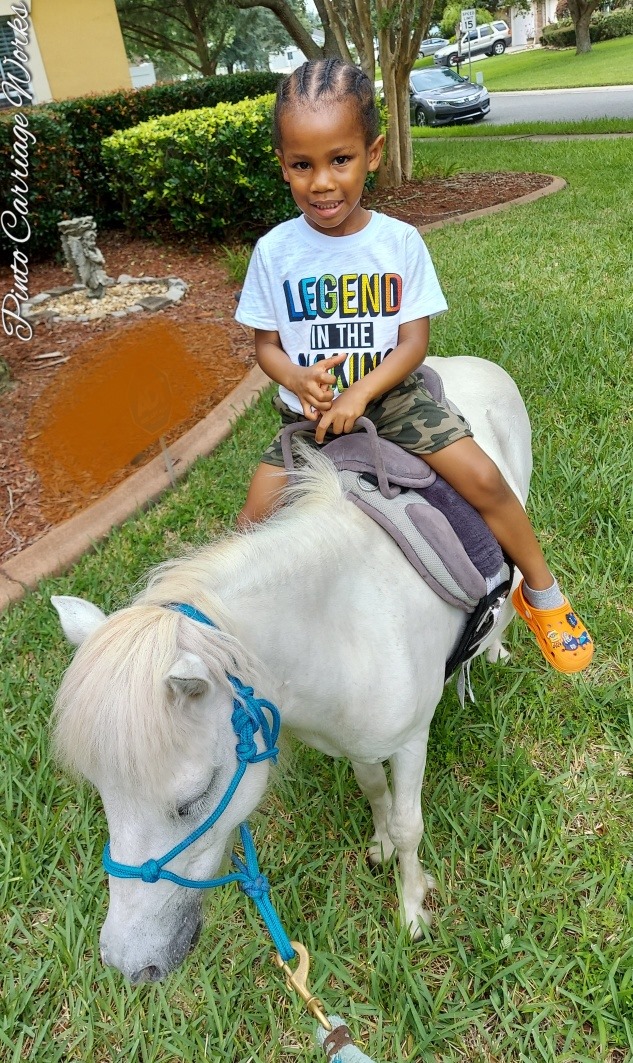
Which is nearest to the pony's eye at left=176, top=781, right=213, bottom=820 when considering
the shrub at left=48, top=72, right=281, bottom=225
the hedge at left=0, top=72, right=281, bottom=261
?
the hedge at left=0, top=72, right=281, bottom=261

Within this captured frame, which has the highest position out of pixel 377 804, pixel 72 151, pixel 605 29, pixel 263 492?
pixel 605 29

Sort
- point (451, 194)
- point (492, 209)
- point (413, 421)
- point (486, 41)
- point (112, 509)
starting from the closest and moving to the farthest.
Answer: point (413, 421), point (112, 509), point (492, 209), point (451, 194), point (486, 41)

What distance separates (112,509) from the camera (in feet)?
12.8

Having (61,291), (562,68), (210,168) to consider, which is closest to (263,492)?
(61,291)

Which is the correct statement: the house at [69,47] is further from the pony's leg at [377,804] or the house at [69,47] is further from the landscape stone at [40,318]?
the pony's leg at [377,804]

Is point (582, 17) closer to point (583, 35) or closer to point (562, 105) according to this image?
point (583, 35)

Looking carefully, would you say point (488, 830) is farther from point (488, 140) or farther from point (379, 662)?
point (488, 140)

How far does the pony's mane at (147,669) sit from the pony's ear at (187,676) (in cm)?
2

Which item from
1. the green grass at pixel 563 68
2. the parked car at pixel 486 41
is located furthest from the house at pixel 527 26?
the green grass at pixel 563 68

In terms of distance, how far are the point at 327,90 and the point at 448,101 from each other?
796 inches

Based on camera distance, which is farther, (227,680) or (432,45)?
(432,45)

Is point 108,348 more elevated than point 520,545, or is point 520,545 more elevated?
point 520,545

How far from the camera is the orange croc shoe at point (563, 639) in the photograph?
2.23m

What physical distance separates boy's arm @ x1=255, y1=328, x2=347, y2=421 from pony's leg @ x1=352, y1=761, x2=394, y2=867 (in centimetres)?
103
